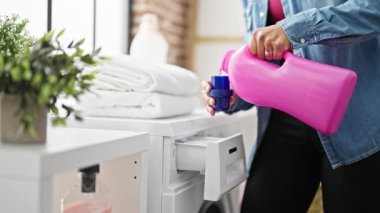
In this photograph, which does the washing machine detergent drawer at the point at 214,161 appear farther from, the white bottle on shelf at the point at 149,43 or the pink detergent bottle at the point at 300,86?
the white bottle on shelf at the point at 149,43

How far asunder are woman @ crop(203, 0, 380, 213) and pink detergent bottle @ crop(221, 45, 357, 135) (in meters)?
0.04

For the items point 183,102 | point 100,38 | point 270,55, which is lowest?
→ point 183,102

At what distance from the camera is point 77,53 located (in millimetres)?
844

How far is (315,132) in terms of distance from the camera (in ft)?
3.95

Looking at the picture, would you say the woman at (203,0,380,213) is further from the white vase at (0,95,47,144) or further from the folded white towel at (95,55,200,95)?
the white vase at (0,95,47,144)

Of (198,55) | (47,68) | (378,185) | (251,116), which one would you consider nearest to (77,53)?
(47,68)

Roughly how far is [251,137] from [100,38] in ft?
2.78

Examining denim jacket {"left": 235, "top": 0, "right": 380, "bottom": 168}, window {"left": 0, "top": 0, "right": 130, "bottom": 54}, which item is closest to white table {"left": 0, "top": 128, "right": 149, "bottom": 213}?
denim jacket {"left": 235, "top": 0, "right": 380, "bottom": 168}

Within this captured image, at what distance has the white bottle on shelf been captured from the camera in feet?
5.98

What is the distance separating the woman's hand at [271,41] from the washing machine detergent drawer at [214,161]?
256mm

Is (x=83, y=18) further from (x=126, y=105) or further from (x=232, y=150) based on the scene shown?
(x=232, y=150)

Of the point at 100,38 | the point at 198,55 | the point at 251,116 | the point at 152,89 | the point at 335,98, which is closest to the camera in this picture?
the point at 335,98

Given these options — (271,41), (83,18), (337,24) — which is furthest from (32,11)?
(337,24)

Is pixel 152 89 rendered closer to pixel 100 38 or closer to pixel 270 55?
pixel 270 55
